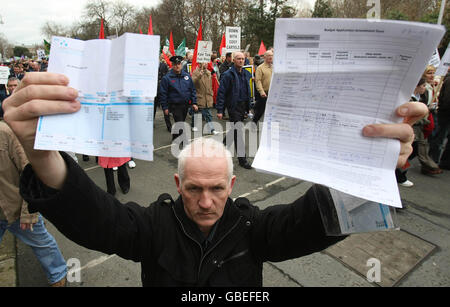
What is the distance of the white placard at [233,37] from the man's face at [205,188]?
751 cm

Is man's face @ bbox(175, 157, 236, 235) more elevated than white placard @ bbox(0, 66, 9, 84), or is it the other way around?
white placard @ bbox(0, 66, 9, 84)

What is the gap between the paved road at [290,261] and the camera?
2.69m

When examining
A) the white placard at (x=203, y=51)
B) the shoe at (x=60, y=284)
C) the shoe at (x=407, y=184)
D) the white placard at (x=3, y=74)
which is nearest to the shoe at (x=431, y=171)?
the shoe at (x=407, y=184)

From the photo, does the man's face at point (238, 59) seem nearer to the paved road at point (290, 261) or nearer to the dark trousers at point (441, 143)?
the paved road at point (290, 261)

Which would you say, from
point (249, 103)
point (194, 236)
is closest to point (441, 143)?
point (249, 103)

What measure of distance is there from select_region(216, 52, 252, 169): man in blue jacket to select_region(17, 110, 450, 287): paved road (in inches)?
19.5

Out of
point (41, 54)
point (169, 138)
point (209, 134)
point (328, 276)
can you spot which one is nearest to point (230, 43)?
point (209, 134)

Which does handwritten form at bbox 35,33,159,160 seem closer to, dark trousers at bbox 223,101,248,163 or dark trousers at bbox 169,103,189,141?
dark trousers at bbox 223,101,248,163

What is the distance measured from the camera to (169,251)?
1.32 m

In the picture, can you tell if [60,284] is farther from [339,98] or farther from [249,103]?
[249,103]

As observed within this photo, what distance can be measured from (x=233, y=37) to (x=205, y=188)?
7.87 meters

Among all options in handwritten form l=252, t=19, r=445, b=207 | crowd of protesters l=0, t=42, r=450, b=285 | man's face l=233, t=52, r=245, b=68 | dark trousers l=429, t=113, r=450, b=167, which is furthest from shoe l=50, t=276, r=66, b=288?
dark trousers l=429, t=113, r=450, b=167

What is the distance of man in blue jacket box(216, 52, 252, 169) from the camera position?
5.65m

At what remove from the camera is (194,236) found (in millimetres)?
1339
